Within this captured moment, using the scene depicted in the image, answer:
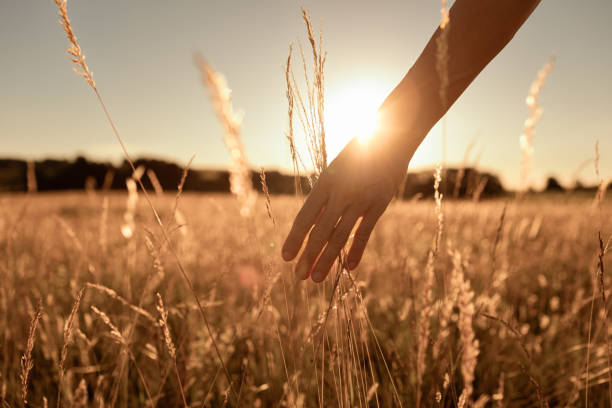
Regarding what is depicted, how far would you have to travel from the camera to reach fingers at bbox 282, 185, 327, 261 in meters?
1.05

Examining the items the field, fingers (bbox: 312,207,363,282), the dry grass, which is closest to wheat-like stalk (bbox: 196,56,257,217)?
the dry grass

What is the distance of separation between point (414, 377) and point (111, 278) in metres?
2.52

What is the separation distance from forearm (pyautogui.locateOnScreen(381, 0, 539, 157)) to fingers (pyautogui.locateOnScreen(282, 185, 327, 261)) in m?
0.28

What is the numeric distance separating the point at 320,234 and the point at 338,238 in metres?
0.05

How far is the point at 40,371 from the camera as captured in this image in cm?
187

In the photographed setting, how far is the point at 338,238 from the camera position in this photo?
1.03m

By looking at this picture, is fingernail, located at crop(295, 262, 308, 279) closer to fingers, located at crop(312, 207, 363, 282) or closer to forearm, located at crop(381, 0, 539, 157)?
fingers, located at crop(312, 207, 363, 282)

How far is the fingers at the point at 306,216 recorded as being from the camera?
1.05m

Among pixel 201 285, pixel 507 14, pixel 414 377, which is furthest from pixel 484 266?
pixel 507 14

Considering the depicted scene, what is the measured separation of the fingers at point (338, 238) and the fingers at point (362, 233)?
0.03m

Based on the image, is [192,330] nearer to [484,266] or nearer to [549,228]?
[484,266]

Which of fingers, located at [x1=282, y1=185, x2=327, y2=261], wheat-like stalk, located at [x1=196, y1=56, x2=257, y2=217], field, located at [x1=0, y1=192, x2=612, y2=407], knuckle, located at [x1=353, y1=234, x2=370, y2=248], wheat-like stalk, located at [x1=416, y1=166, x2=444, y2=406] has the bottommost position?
field, located at [x1=0, y1=192, x2=612, y2=407]

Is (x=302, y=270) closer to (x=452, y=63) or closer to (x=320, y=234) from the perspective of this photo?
(x=320, y=234)

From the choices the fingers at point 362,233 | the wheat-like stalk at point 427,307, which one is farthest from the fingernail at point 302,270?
the wheat-like stalk at point 427,307
